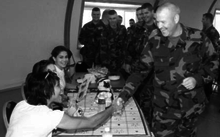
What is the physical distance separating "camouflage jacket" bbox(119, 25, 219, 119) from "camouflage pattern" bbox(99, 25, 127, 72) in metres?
2.37

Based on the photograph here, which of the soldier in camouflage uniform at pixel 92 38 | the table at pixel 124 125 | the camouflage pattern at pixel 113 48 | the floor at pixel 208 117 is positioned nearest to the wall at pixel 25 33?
the floor at pixel 208 117

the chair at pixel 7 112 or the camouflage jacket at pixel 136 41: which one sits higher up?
the camouflage jacket at pixel 136 41

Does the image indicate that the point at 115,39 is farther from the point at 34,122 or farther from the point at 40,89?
the point at 34,122

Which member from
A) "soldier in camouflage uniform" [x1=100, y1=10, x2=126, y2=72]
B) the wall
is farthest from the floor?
"soldier in camouflage uniform" [x1=100, y1=10, x2=126, y2=72]

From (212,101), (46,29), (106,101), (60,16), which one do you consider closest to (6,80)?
(46,29)

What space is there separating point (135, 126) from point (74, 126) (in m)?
0.52

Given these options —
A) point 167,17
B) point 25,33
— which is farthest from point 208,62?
point 25,33

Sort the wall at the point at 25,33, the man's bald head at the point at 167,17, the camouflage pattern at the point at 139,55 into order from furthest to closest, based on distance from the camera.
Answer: the wall at the point at 25,33 → the camouflage pattern at the point at 139,55 → the man's bald head at the point at 167,17

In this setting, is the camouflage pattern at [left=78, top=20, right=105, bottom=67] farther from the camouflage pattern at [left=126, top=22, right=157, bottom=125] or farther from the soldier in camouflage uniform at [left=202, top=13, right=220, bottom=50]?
the soldier in camouflage uniform at [left=202, top=13, right=220, bottom=50]

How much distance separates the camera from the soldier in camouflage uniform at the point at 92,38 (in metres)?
5.00

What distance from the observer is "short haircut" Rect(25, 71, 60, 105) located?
1.65 m

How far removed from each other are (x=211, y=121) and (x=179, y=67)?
8.28 feet

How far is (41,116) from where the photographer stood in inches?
60.6

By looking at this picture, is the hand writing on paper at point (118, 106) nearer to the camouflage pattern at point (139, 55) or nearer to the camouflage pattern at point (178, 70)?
the camouflage pattern at point (178, 70)
